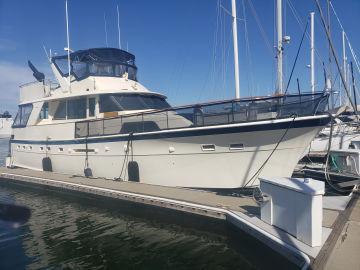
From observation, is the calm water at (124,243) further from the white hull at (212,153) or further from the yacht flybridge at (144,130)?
the yacht flybridge at (144,130)

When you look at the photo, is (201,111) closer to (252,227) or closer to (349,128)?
(252,227)

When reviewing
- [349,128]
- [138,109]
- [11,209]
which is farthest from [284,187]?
[349,128]

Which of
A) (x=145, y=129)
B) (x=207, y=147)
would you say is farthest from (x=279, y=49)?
(x=145, y=129)

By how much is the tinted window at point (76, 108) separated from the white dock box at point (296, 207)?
9.17 metres

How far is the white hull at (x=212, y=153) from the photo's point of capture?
929cm

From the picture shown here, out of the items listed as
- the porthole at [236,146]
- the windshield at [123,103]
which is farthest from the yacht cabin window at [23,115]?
the porthole at [236,146]

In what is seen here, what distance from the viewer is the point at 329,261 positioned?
17.5 feet

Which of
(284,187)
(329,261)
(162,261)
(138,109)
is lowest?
(162,261)

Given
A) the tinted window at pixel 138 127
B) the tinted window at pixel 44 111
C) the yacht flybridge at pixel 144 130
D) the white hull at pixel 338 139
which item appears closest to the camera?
the yacht flybridge at pixel 144 130

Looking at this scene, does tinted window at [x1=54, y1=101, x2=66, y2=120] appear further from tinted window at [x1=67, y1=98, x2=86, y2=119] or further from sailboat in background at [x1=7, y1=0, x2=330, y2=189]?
tinted window at [x1=67, y1=98, x2=86, y2=119]

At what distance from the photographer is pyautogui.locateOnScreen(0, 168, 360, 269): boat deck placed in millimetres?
5805

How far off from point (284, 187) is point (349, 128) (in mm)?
17118

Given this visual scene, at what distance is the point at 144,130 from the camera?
1128 cm

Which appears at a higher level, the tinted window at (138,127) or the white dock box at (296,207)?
the tinted window at (138,127)
